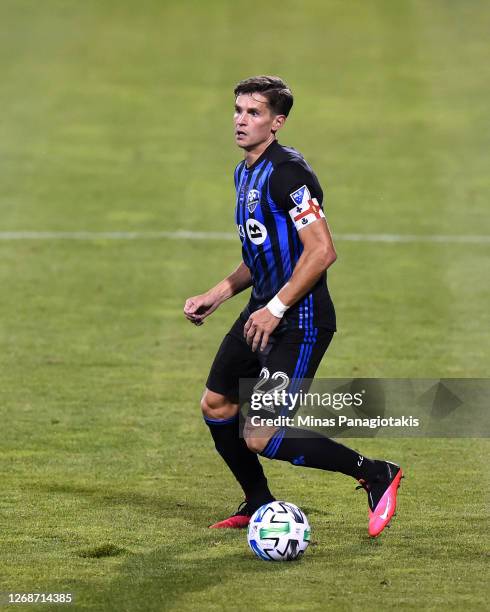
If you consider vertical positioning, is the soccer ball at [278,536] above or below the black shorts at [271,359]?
below

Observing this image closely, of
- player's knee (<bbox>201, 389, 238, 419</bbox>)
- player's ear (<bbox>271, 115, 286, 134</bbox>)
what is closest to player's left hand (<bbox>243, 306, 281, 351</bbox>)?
player's knee (<bbox>201, 389, 238, 419</bbox>)

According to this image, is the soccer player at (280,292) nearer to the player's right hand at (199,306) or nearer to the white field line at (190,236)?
the player's right hand at (199,306)

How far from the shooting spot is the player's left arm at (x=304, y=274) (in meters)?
7.95

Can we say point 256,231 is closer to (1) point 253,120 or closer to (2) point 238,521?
(1) point 253,120

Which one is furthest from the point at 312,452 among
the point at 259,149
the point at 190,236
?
the point at 190,236

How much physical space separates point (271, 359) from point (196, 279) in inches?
364

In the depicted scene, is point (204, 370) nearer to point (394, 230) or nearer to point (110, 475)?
point (110, 475)

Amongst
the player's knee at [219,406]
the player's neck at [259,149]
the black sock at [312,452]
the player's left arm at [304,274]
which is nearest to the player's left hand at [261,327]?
the player's left arm at [304,274]

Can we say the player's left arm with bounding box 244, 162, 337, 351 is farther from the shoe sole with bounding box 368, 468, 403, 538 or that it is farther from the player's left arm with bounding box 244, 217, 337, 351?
the shoe sole with bounding box 368, 468, 403, 538

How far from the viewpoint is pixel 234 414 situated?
28.5 feet

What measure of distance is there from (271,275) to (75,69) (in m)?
22.5

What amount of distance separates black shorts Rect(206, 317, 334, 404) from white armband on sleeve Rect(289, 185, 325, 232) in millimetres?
691

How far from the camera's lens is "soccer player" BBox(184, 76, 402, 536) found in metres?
8.02

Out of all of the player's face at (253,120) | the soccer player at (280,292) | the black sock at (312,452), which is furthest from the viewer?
the player's face at (253,120)
